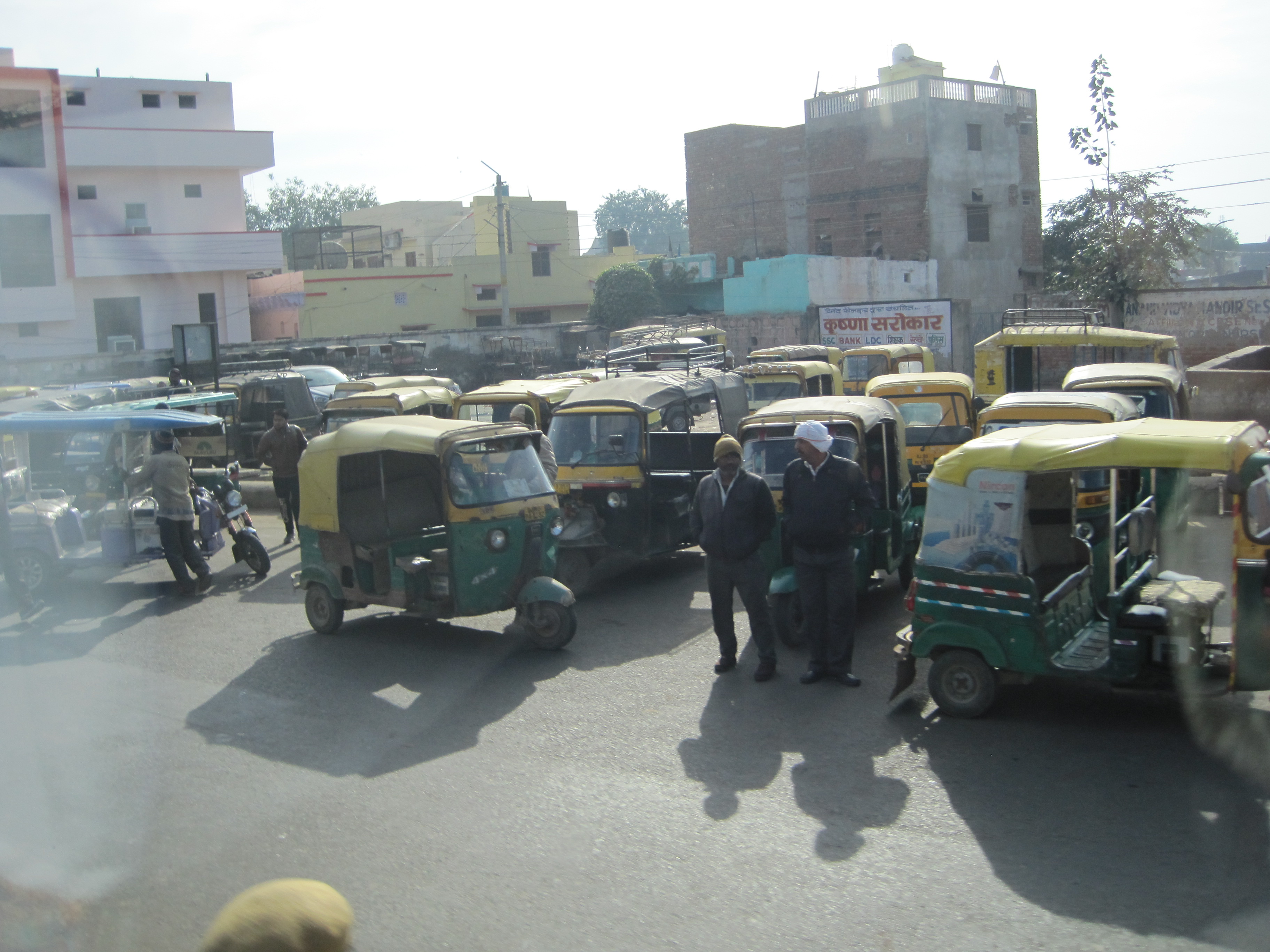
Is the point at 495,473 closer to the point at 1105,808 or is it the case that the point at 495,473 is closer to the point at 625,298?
the point at 1105,808

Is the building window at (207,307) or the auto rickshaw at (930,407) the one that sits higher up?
the building window at (207,307)

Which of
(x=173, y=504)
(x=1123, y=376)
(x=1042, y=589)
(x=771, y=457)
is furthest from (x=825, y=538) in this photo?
(x=1123, y=376)

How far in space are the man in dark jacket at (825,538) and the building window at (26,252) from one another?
19.5 m

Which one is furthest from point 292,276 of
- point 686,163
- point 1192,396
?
point 1192,396

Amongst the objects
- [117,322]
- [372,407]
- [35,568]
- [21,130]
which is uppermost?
[21,130]

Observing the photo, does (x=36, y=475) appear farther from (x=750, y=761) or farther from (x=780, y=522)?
(x=750, y=761)

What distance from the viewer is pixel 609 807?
586 cm

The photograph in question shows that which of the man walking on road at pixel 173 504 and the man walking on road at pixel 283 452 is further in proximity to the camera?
the man walking on road at pixel 283 452

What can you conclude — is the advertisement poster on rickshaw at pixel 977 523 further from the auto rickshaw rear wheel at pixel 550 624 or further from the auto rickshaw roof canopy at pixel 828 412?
the auto rickshaw rear wheel at pixel 550 624

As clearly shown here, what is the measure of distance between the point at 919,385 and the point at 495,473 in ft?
23.7

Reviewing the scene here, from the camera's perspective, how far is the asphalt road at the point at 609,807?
15.2ft

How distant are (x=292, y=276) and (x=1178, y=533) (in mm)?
42535

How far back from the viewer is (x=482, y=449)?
29.7ft

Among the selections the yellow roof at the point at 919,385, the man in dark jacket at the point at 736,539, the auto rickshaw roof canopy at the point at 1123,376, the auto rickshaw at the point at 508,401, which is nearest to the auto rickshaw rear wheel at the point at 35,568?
the auto rickshaw at the point at 508,401
